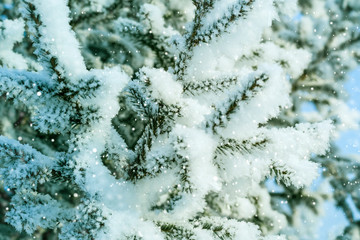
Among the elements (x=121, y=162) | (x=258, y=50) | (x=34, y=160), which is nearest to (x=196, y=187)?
(x=121, y=162)

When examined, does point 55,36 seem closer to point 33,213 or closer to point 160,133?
point 160,133

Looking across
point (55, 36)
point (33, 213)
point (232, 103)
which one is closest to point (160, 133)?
point (232, 103)

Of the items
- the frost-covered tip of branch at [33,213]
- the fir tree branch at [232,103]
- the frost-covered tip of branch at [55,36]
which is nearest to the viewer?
the fir tree branch at [232,103]

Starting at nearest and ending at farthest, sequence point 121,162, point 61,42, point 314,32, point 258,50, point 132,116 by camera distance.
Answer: point 61,42, point 121,162, point 258,50, point 132,116, point 314,32

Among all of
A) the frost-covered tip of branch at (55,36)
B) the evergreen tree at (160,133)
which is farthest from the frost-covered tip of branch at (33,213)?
the frost-covered tip of branch at (55,36)

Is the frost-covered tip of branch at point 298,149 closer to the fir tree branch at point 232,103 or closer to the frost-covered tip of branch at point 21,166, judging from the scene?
the fir tree branch at point 232,103

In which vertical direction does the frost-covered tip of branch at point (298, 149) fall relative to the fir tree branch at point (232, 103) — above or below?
above

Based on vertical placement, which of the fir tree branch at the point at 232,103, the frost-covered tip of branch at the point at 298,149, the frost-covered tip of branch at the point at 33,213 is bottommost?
the frost-covered tip of branch at the point at 33,213

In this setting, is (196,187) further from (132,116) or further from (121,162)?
(132,116)
